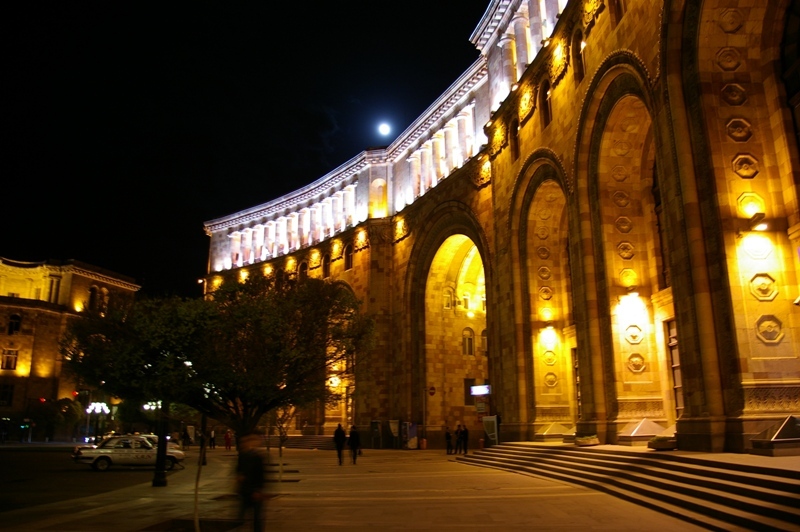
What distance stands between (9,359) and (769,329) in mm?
62590

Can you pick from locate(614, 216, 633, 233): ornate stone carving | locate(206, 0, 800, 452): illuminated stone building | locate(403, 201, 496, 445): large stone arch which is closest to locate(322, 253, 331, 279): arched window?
locate(206, 0, 800, 452): illuminated stone building

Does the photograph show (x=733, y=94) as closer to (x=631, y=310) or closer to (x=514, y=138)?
(x=631, y=310)

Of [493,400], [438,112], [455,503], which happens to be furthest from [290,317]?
[438,112]

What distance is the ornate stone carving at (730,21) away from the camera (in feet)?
45.1

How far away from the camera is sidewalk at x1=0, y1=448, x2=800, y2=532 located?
9.97m

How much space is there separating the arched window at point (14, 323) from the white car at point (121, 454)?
39.7m

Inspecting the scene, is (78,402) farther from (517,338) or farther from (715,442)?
(715,442)

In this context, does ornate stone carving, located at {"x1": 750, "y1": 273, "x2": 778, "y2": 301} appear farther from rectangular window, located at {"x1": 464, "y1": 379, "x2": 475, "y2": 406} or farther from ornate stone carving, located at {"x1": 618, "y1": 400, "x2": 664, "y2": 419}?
rectangular window, located at {"x1": 464, "y1": 379, "x2": 475, "y2": 406}

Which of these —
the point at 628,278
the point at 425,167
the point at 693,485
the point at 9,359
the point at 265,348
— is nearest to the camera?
the point at 693,485

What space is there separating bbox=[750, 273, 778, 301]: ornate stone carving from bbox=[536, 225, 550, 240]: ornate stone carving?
40.4 ft

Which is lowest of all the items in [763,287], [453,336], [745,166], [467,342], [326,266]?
[763,287]

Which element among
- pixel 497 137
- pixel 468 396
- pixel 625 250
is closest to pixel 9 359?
pixel 468 396

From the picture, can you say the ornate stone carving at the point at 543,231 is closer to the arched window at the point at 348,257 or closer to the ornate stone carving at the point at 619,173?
the ornate stone carving at the point at 619,173

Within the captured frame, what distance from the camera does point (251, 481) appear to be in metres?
7.51
